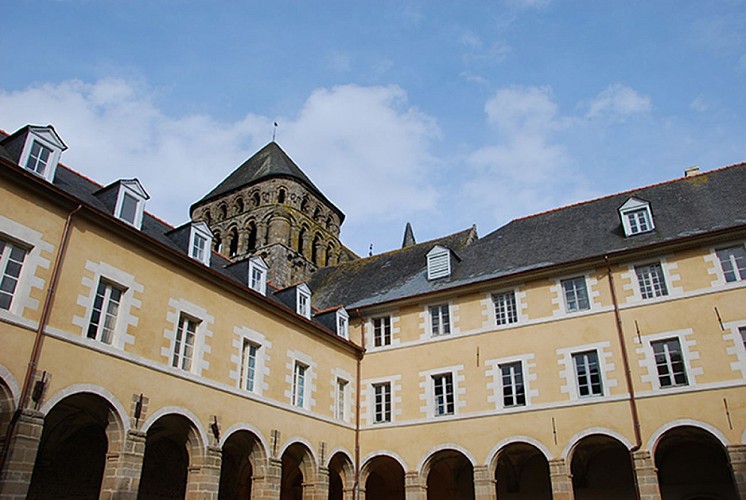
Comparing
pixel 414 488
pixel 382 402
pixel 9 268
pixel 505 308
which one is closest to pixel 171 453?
pixel 382 402

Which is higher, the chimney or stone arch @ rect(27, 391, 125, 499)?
the chimney

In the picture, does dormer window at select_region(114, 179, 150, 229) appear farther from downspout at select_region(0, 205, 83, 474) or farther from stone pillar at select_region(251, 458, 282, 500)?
stone pillar at select_region(251, 458, 282, 500)

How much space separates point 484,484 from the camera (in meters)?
16.4

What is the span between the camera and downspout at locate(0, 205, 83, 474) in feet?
32.8

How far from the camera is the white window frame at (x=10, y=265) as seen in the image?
10.6m

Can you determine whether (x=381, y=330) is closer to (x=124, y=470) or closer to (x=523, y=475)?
(x=523, y=475)

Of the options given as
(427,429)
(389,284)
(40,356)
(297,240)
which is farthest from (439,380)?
(297,240)

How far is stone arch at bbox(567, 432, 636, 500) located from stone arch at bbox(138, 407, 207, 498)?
10.1 metres

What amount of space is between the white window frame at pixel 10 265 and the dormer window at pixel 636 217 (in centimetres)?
1495

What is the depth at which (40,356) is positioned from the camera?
10.7 metres

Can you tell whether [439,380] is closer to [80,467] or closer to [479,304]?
[479,304]

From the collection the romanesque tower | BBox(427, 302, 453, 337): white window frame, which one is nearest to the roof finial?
the romanesque tower

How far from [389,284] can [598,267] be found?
754 cm

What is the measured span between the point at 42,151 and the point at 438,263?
40.6 feet
